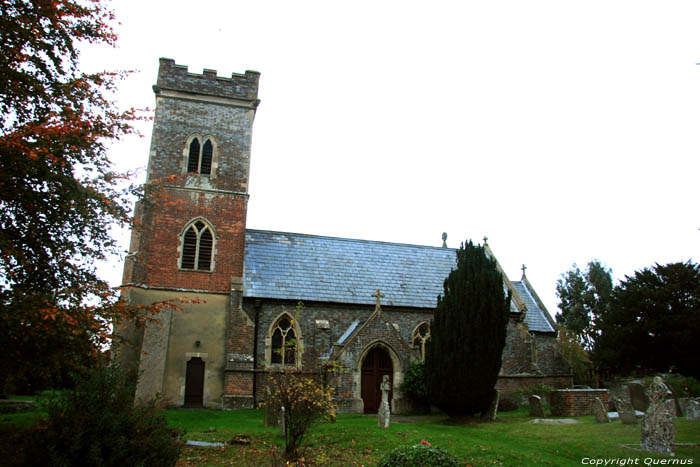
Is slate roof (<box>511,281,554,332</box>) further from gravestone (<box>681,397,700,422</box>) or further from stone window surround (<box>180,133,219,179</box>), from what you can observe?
stone window surround (<box>180,133,219,179</box>)

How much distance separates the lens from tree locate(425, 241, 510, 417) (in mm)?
16703

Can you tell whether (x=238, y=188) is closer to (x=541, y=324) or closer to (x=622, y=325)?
Answer: (x=541, y=324)

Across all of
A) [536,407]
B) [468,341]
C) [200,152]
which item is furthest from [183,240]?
[536,407]

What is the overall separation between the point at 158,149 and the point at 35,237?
40.2 ft

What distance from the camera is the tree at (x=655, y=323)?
1176 inches

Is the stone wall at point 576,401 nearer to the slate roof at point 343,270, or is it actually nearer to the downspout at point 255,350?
the slate roof at point 343,270

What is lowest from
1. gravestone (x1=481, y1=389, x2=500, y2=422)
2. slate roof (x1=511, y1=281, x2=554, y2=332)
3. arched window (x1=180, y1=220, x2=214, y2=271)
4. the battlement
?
gravestone (x1=481, y1=389, x2=500, y2=422)

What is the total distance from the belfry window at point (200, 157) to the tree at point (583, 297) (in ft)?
136

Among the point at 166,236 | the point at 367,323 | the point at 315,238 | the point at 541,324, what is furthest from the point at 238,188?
the point at 541,324

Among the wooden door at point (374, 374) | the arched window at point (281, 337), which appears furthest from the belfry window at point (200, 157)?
the wooden door at point (374, 374)

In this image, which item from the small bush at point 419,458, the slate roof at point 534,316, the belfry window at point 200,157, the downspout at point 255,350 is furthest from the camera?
the slate roof at point 534,316

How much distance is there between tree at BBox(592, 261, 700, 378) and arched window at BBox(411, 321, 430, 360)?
16794 millimetres

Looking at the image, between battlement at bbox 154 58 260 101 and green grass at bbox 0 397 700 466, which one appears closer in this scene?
green grass at bbox 0 397 700 466

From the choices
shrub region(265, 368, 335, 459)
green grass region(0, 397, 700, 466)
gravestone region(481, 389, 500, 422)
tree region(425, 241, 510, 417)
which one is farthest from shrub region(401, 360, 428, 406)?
shrub region(265, 368, 335, 459)
